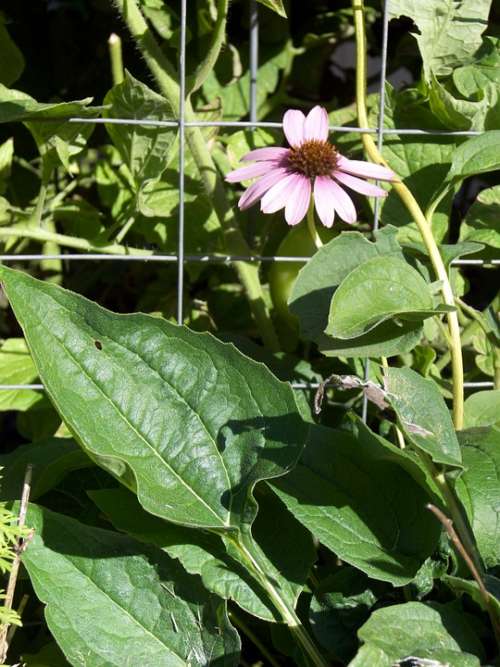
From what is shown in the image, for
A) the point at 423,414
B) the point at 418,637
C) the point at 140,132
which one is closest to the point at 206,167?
the point at 140,132

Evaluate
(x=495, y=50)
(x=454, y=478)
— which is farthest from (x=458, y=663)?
(x=495, y=50)

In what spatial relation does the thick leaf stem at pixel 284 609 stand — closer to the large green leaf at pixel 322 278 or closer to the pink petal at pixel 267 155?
the large green leaf at pixel 322 278

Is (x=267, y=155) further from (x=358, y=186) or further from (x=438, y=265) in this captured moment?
(x=438, y=265)

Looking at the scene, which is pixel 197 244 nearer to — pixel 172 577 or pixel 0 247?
pixel 0 247

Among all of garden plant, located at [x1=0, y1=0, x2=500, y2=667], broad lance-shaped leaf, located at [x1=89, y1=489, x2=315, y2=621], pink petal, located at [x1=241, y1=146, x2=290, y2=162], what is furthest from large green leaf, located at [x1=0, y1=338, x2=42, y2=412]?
pink petal, located at [x1=241, y1=146, x2=290, y2=162]

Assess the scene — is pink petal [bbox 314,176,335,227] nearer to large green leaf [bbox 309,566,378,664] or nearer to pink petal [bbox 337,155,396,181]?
pink petal [bbox 337,155,396,181]

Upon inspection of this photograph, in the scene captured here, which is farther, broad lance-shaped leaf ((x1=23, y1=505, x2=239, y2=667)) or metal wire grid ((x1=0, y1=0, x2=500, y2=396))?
metal wire grid ((x1=0, y1=0, x2=500, y2=396))
